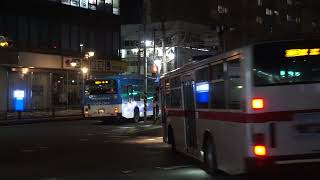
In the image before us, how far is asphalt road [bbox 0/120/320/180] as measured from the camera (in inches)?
556

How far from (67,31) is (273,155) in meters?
54.1

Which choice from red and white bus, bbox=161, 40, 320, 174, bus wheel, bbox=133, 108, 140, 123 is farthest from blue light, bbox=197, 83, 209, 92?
bus wheel, bbox=133, 108, 140, 123

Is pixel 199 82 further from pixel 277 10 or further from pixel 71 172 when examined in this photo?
pixel 277 10

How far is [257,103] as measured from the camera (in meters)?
10.6

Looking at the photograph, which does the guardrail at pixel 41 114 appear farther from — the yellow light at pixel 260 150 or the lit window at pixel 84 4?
the yellow light at pixel 260 150

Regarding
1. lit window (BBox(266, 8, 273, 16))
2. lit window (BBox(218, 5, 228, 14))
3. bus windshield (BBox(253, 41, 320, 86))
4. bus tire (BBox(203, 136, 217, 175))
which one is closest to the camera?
bus windshield (BBox(253, 41, 320, 86))

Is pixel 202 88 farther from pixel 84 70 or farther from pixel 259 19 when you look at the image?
pixel 259 19

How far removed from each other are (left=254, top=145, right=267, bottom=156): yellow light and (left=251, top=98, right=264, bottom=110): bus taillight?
0.72 m

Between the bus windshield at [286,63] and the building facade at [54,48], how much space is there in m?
43.5

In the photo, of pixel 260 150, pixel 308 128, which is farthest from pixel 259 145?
pixel 308 128

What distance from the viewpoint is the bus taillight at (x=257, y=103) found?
10492 millimetres

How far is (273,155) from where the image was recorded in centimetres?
1041

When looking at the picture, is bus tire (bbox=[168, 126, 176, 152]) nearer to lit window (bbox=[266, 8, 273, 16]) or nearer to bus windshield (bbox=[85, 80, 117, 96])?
bus windshield (bbox=[85, 80, 117, 96])

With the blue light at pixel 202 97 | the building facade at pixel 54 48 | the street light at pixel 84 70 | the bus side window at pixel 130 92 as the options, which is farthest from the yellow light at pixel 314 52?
the street light at pixel 84 70
